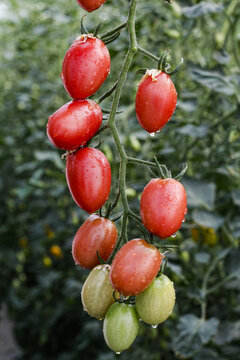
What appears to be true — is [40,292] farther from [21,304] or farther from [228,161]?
[228,161]

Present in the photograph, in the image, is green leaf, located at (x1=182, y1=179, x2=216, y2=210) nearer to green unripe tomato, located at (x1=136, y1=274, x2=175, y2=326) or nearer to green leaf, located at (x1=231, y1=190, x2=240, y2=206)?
green leaf, located at (x1=231, y1=190, x2=240, y2=206)

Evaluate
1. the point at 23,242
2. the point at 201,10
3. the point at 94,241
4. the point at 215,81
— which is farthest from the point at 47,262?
the point at 94,241

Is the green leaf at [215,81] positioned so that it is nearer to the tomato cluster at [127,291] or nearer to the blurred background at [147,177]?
the blurred background at [147,177]

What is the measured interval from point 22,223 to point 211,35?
1738 mm

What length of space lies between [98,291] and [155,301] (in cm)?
8

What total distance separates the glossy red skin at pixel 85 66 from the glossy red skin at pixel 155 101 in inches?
2.2

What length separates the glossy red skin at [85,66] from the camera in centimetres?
56

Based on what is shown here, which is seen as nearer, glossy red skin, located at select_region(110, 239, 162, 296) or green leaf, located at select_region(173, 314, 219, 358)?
glossy red skin, located at select_region(110, 239, 162, 296)

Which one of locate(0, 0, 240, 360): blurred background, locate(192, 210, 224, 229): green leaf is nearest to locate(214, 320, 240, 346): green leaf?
locate(0, 0, 240, 360): blurred background

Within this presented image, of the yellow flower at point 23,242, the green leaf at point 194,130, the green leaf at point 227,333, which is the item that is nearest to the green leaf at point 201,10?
the green leaf at point 194,130

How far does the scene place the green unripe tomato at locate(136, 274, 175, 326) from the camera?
61 cm

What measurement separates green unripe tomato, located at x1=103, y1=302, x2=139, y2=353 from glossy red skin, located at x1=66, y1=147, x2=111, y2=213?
0.48ft

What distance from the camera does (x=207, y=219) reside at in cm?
116

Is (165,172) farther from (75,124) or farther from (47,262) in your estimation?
(47,262)
